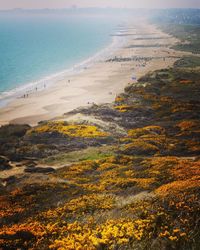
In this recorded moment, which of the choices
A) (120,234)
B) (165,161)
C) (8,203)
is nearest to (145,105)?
(165,161)

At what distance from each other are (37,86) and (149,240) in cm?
7319

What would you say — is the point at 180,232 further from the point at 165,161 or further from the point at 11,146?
the point at 11,146

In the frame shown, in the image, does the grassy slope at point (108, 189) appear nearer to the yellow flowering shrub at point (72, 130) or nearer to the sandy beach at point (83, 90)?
the yellow flowering shrub at point (72, 130)

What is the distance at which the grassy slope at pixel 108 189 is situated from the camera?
14.2 meters

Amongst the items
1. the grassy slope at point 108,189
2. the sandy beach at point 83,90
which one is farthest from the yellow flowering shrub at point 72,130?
the sandy beach at point 83,90

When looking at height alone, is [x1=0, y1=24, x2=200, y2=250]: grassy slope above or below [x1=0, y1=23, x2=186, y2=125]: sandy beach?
above

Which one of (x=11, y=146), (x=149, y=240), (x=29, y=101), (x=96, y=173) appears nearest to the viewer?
(x=149, y=240)

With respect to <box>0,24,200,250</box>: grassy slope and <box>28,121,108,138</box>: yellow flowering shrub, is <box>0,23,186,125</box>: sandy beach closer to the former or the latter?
<box>28,121,108,138</box>: yellow flowering shrub

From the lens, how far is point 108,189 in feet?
67.8

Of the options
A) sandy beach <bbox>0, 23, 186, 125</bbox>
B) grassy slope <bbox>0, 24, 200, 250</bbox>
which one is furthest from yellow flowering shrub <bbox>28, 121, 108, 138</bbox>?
sandy beach <bbox>0, 23, 186, 125</bbox>

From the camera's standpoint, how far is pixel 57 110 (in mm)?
59344

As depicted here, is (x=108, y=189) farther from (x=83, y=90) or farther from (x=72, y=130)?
(x=83, y=90)

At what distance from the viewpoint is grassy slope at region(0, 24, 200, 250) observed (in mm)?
14164

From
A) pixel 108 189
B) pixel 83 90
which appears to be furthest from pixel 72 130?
pixel 83 90
